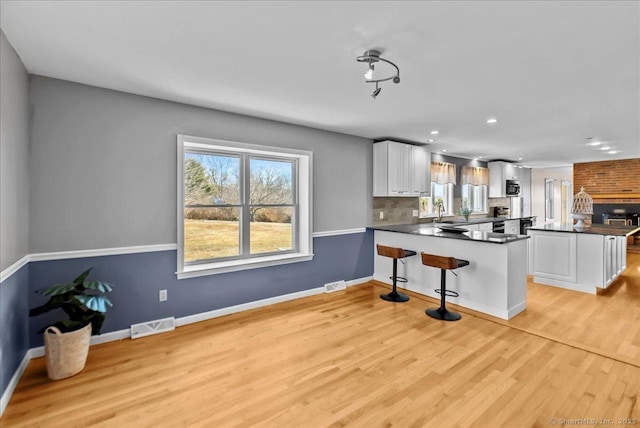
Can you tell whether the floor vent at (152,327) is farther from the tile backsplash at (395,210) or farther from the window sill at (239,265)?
the tile backsplash at (395,210)

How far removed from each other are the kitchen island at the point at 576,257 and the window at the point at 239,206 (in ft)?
12.0

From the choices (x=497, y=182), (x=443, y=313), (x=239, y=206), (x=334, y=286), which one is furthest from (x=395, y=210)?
(x=497, y=182)

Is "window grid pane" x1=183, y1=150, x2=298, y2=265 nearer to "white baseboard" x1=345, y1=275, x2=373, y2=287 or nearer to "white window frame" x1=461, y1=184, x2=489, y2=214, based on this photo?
"white baseboard" x1=345, y1=275, x2=373, y2=287

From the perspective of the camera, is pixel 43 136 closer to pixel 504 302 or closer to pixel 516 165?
pixel 504 302

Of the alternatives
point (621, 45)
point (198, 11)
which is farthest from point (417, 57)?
point (198, 11)

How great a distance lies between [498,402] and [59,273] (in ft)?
12.0

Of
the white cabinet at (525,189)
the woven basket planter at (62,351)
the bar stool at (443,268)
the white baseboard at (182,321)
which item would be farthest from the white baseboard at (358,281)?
the white cabinet at (525,189)

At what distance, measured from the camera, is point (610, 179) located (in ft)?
26.7

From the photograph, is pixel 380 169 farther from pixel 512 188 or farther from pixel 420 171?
pixel 512 188

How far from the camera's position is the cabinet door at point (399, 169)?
5152mm

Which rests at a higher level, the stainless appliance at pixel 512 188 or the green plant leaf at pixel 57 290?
the stainless appliance at pixel 512 188

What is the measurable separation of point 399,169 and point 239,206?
280 centimetres

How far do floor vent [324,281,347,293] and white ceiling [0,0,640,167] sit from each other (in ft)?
7.97

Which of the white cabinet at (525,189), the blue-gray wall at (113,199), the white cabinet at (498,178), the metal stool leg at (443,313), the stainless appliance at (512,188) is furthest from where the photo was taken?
the white cabinet at (525,189)
